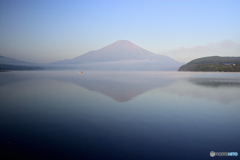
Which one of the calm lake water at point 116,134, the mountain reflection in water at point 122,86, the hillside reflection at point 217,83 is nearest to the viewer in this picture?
the calm lake water at point 116,134

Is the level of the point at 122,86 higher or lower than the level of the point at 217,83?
higher

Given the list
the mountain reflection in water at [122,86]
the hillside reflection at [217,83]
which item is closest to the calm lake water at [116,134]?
the mountain reflection in water at [122,86]

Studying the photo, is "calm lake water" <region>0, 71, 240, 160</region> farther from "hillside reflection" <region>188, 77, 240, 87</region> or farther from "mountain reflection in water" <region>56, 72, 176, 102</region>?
"hillside reflection" <region>188, 77, 240, 87</region>

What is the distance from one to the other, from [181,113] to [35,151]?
891cm

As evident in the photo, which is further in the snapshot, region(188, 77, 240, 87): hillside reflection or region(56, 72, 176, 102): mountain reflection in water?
region(188, 77, 240, 87): hillside reflection

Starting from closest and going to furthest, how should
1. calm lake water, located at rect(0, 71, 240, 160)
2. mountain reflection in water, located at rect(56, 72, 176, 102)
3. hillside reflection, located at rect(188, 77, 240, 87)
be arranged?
calm lake water, located at rect(0, 71, 240, 160)
mountain reflection in water, located at rect(56, 72, 176, 102)
hillside reflection, located at rect(188, 77, 240, 87)

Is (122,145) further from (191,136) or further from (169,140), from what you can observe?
(191,136)

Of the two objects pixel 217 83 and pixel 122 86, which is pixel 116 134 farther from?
pixel 217 83

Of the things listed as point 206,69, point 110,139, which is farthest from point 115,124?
point 206,69

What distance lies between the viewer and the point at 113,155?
5676 mm

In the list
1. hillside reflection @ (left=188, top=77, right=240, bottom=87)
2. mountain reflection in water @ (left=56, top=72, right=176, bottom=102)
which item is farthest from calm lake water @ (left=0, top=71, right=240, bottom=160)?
hillside reflection @ (left=188, top=77, right=240, bottom=87)

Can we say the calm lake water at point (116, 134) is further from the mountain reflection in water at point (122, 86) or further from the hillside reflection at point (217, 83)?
the hillside reflection at point (217, 83)

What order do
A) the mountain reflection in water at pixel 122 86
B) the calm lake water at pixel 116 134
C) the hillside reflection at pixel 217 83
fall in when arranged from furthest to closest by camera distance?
the hillside reflection at pixel 217 83
the mountain reflection in water at pixel 122 86
the calm lake water at pixel 116 134

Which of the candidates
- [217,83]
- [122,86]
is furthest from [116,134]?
[217,83]
